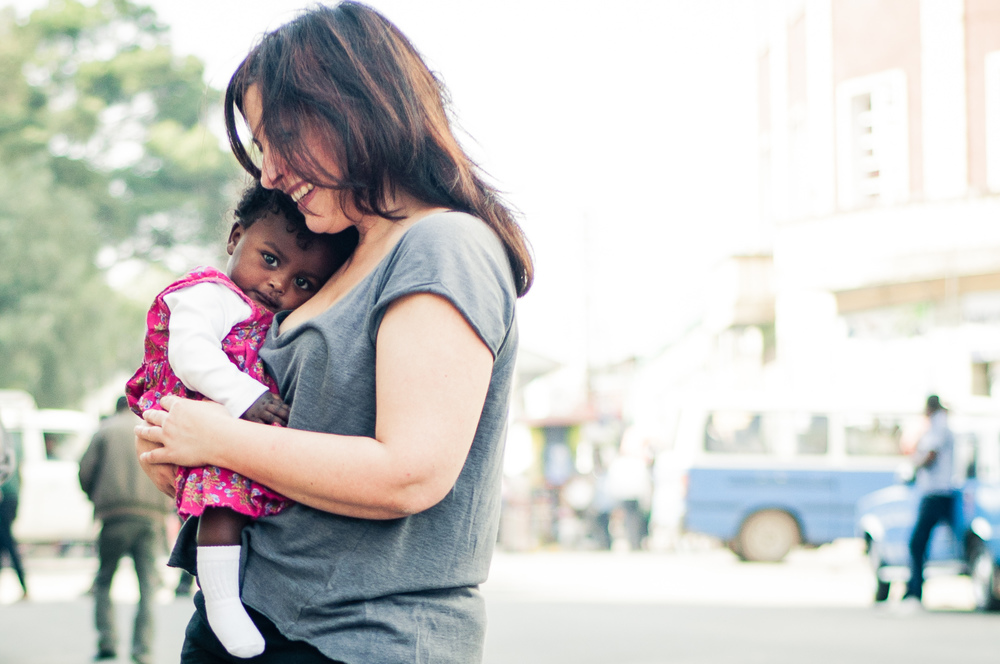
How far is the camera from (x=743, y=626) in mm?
9930

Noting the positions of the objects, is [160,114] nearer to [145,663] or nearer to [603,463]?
[603,463]

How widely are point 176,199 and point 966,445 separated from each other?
102ft

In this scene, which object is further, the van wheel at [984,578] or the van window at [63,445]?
the van window at [63,445]

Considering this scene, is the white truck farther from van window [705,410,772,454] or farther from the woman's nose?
the woman's nose

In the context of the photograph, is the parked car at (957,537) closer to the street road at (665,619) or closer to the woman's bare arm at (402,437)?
the street road at (665,619)

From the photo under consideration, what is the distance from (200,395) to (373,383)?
0.40 m

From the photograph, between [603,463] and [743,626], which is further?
[603,463]

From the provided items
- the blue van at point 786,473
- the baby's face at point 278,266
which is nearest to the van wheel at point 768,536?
the blue van at point 786,473

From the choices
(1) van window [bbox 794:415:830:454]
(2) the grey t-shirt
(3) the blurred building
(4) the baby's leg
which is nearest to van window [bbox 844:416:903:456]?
(1) van window [bbox 794:415:830:454]

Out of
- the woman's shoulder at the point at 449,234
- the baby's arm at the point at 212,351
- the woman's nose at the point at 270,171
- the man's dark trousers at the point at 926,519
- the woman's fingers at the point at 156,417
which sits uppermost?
the woman's nose at the point at 270,171

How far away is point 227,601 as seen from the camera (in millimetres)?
1828

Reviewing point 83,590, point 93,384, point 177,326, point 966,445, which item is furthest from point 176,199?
point 177,326

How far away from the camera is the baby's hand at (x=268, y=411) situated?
1.89m

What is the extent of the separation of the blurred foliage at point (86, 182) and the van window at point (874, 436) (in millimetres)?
19076
